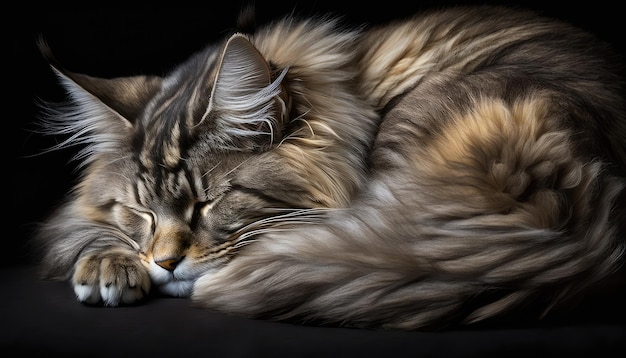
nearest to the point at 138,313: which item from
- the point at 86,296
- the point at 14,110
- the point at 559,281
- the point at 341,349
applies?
the point at 86,296

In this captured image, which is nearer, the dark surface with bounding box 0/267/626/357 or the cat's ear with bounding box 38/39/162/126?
the dark surface with bounding box 0/267/626/357

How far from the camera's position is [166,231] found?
2.30m

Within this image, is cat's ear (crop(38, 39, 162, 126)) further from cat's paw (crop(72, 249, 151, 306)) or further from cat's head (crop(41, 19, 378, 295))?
cat's paw (crop(72, 249, 151, 306))

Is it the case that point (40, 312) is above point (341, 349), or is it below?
below

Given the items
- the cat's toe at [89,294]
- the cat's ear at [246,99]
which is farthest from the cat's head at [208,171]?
the cat's toe at [89,294]

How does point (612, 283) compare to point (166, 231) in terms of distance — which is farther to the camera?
point (166, 231)

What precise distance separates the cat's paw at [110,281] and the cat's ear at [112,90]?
0.43m

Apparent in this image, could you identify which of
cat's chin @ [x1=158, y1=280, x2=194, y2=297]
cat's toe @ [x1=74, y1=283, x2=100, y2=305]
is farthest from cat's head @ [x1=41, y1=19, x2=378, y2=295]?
cat's toe @ [x1=74, y1=283, x2=100, y2=305]

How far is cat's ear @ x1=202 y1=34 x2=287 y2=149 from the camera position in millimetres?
2178

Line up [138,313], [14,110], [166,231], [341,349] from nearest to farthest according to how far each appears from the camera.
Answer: [341,349]
[138,313]
[166,231]
[14,110]

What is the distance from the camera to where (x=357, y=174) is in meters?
2.38

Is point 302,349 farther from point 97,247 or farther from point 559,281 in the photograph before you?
point 97,247

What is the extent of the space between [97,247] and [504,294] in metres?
1.09

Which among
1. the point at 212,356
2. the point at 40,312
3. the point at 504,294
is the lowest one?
the point at 40,312
